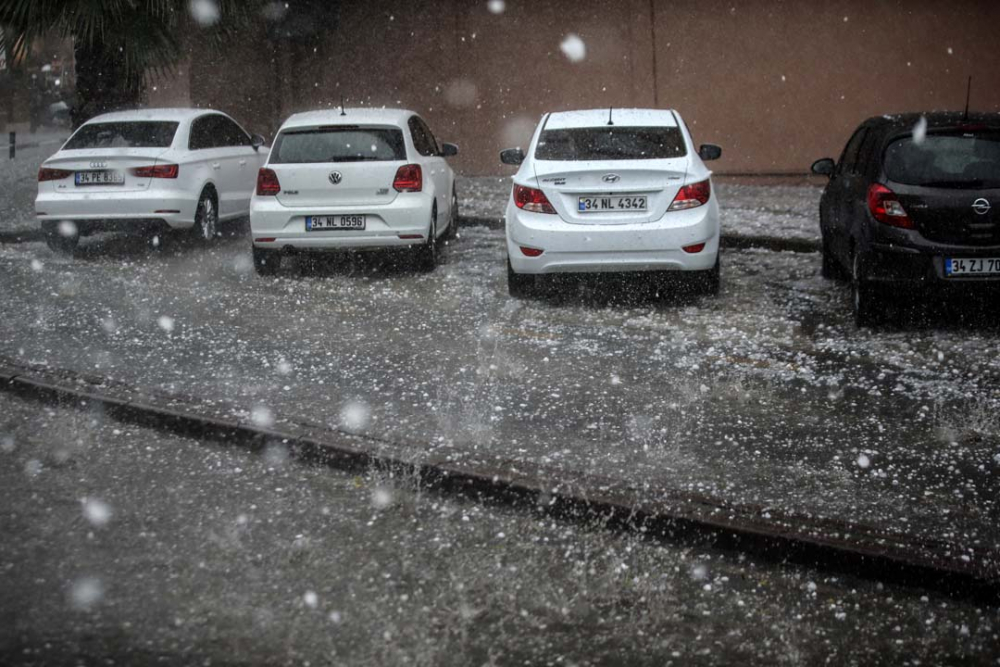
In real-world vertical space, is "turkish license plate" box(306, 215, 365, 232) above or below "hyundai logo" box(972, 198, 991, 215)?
below

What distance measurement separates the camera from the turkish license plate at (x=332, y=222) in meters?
10.2

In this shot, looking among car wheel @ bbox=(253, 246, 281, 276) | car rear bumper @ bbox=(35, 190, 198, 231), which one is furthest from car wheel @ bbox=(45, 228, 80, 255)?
car wheel @ bbox=(253, 246, 281, 276)

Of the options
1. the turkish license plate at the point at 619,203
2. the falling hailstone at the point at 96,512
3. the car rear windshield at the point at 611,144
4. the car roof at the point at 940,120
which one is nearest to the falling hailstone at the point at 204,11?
the car rear windshield at the point at 611,144

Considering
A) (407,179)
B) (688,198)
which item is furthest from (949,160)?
(407,179)

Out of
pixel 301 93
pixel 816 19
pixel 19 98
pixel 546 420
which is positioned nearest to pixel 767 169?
pixel 816 19

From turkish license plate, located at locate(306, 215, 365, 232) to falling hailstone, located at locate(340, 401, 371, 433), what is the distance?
3985 millimetres

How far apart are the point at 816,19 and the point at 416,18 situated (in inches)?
249

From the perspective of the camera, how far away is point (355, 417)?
20.3ft

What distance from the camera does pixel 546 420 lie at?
612 cm

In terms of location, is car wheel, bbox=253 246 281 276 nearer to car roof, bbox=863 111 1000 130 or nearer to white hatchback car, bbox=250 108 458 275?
white hatchback car, bbox=250 108 458 275

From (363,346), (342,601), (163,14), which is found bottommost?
(363,346)

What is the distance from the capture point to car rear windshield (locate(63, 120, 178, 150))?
467 inches

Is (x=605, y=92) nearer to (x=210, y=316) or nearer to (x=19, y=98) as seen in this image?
(x=210, y=316)

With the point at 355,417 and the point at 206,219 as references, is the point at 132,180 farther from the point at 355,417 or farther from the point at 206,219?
the point at 355,417
